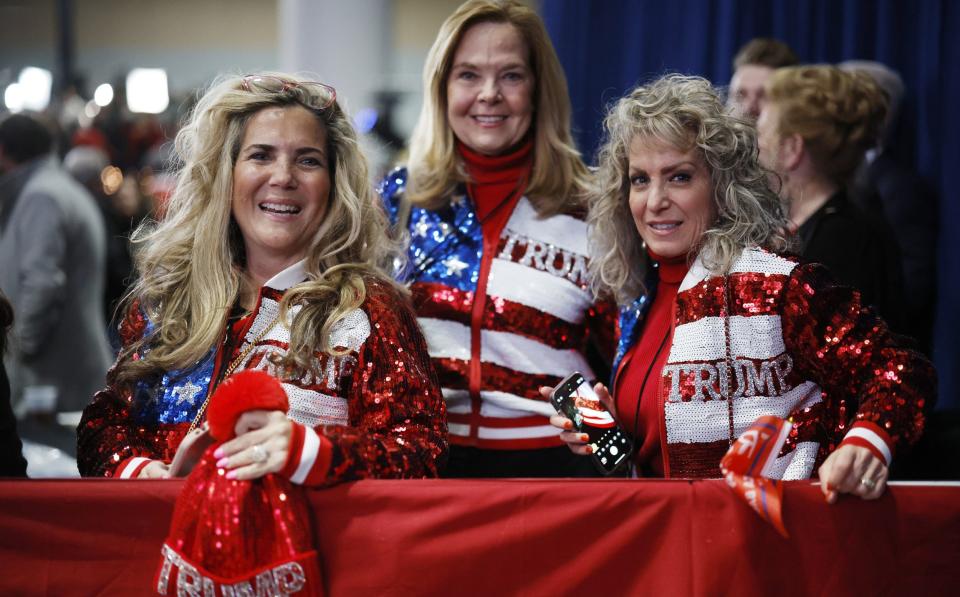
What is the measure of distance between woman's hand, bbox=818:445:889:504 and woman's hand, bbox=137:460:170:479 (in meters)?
1.15

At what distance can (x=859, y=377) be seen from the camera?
1.92m

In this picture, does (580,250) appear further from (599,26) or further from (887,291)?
(599,26)

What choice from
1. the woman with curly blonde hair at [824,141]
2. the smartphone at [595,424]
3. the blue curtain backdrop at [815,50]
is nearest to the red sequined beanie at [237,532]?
the smartphone at [595,424]

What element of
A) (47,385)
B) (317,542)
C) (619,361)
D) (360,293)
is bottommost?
(47,385)

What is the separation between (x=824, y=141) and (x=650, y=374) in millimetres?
1286

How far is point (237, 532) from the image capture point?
5.27 ft

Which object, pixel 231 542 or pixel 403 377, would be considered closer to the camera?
pixel 231 542

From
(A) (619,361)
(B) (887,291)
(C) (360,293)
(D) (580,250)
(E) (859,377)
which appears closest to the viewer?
(E) (859,377)

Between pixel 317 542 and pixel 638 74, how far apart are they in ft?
10.8

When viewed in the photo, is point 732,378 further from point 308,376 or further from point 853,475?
point 308,376

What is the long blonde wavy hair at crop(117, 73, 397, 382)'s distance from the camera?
2141 mm

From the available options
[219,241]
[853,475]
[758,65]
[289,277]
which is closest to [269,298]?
[289,277]

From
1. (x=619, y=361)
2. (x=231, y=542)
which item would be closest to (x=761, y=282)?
(x=619, y=361)

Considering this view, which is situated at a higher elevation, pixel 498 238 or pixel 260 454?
pixel 498 238
